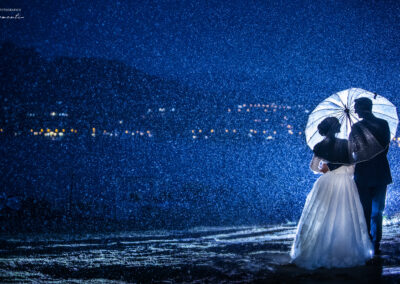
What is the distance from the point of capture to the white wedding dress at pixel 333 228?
3.47 m

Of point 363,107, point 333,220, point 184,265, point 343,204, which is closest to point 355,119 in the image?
point 363,107

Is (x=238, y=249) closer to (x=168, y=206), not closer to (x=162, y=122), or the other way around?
(x=168, y=206)

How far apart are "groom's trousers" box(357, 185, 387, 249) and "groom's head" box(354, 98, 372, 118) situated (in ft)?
3.02

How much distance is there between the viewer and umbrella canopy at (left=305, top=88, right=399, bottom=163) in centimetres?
368

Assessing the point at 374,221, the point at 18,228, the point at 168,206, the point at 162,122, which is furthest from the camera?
the point at 162,122

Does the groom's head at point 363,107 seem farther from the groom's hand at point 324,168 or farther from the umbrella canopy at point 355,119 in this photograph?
the groom's hand at point 324,168

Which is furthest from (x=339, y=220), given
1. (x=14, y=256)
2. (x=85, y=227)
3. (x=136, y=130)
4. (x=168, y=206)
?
(x=136, y=130)

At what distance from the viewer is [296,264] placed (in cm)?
350

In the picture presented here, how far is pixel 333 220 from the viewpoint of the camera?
3.60 meters

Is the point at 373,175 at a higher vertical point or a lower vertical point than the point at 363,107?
lower

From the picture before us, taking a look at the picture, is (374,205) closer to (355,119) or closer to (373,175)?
(373,175)

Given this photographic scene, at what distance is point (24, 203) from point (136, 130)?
8836 cm

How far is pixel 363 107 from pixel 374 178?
90 cm

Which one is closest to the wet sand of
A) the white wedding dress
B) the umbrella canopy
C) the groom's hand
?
the white wedding dress
